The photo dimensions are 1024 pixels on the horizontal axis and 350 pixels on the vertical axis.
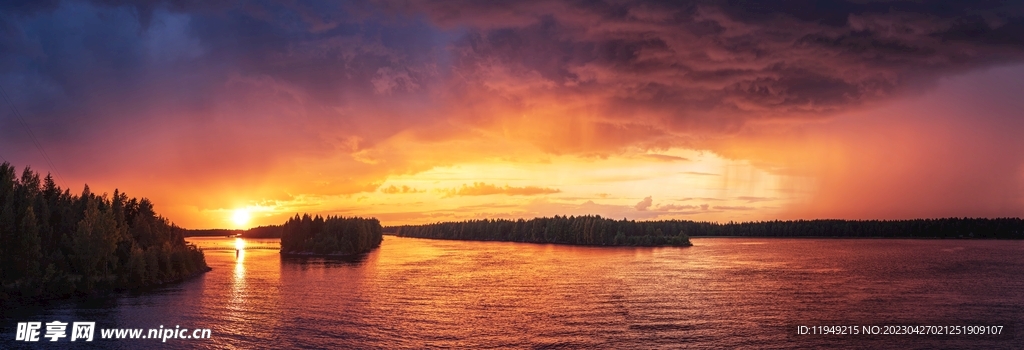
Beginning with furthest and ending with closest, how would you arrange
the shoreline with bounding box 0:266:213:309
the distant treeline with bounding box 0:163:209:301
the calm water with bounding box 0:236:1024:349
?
the distant treeline with bounding box 0:163:209:301 < the shoreline with bounding box 0:266:213:309 < the calm water with bounding box 0:236:1024:349

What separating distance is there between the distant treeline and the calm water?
745 cm

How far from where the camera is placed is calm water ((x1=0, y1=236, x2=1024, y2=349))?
Result: 2584 inches

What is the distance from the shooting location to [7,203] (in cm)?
9938

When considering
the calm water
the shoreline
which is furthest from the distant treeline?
the calm water

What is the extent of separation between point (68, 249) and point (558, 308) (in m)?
94.4

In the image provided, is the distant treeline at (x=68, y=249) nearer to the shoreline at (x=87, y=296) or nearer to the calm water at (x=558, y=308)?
the shoreline at (x=87, y=296)

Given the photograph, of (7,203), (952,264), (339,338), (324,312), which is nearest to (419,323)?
(339,338)

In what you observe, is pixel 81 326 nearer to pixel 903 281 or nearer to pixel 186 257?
pixel 186 257

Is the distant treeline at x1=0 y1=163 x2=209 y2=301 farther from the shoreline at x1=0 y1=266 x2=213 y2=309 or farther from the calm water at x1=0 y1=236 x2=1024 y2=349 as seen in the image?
the calm water at x1=0 y1=236 x2=1024 y2=349

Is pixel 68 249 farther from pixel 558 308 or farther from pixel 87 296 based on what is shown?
pixel 558 308

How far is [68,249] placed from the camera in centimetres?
11425

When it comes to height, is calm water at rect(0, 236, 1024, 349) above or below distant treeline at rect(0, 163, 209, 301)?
below

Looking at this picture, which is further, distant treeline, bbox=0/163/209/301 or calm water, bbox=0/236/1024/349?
distant treeline, bbox=0/163/209/301

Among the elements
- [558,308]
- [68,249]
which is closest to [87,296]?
[68,249]
